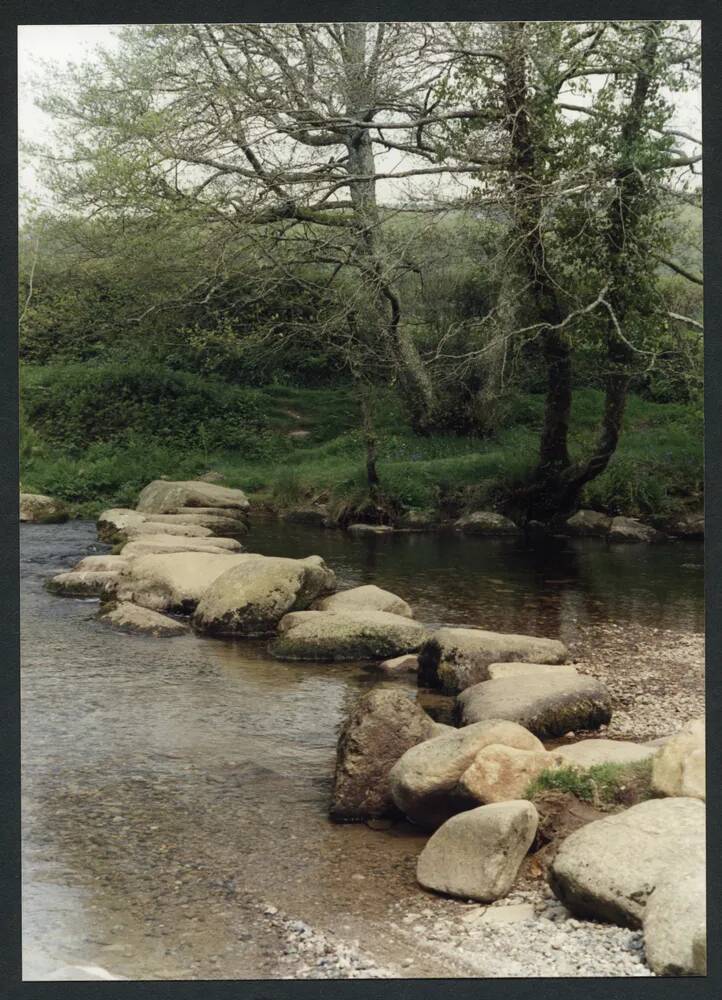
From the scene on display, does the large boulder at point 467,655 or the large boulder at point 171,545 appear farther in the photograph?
the large boulder at point 171,545

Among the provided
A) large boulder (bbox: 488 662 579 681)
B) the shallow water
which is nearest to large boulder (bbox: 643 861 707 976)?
the shallow water

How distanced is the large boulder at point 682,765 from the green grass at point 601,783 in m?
0.10

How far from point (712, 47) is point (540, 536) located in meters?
5.40

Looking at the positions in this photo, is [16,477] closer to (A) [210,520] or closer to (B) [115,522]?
(B) [115,522]

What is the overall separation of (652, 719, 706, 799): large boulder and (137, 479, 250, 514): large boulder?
5.41 meters

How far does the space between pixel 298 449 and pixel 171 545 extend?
59.1 inches

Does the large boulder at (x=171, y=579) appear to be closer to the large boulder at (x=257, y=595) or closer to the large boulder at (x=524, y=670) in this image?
the large boulder at (x=257, y=595)

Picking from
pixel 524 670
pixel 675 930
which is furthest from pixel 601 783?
pixel 524 670

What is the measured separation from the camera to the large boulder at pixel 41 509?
691 cm

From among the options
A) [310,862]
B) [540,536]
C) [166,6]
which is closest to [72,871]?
[310,862]

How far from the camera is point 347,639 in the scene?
19.1ft

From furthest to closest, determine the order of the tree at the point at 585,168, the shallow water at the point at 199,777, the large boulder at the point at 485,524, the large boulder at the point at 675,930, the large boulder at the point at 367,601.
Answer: the large boulder at the point at 485,524 < the large boulder at the point at 367,601 < the tree at the point at 585,168 < the shallow water at the point at 199,777 < the large boulder at the point at 675,930

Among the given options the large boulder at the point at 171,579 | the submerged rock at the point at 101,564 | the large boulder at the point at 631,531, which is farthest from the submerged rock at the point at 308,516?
the large boulder at the point at 631,531

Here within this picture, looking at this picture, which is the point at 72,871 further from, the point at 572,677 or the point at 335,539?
the point at 335,539
